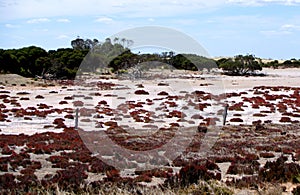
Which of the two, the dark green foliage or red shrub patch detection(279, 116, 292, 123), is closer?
red shrub patch detection(279, 116, 292, 123)

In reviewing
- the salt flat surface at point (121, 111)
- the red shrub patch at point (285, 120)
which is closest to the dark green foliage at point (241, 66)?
the salt flat surface at point (121, 111)

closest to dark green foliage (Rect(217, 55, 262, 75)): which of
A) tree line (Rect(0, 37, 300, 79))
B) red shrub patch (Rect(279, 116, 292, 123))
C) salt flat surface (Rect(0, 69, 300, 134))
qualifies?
tree line (Rect(0, 37, 300, 79))

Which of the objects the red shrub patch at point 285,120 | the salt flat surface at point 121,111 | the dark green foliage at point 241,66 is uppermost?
the dark green foliage at point 241,66

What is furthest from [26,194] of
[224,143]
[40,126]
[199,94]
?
[199,94]

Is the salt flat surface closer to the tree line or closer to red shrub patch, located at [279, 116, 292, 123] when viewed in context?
red shrub patch, located at [279, 116, 292, 123]

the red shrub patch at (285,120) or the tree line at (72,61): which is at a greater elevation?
the tree line at (72,61)

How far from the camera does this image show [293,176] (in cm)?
1347

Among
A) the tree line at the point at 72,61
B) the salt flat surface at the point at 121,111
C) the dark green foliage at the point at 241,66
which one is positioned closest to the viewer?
the salt flat surface at the point at 121,111

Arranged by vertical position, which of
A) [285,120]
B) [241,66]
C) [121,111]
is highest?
[241,66]

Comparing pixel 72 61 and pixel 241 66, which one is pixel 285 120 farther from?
pixel 241 66

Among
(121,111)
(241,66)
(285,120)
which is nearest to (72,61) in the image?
(241,66)

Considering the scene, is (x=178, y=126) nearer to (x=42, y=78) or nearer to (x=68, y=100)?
(x=68, y=100)

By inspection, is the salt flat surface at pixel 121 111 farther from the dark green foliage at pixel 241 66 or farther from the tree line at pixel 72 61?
the dark green foliage at pixel 241 66

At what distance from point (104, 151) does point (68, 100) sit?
24.4 meters
